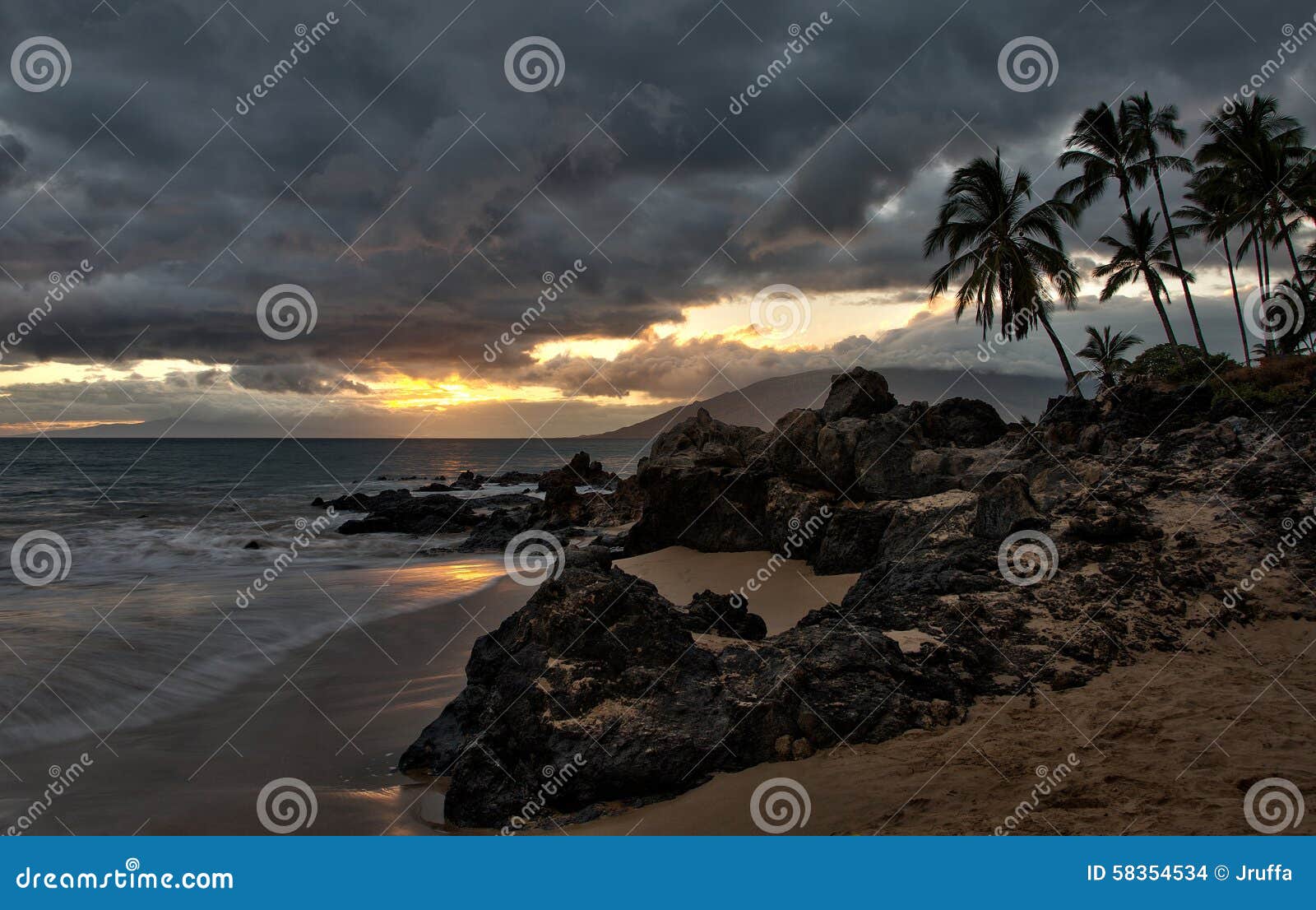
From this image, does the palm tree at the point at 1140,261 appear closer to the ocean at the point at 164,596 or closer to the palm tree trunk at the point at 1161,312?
the palm tree trunk at the point at 1161,312

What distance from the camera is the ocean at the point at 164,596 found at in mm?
9208

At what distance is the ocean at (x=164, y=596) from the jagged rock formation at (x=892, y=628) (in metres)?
5.74

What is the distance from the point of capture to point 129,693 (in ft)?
30.5

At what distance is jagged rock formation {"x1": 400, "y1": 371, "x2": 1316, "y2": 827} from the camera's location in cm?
524

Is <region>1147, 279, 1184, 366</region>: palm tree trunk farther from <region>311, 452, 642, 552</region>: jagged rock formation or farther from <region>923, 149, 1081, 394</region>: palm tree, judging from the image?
<region>311, 452, 642, 552</region>: jagged rock formation

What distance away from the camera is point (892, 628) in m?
7.08

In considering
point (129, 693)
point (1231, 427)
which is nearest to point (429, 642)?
point (129, 693)

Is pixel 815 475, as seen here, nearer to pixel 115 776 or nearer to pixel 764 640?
pixel 764 640

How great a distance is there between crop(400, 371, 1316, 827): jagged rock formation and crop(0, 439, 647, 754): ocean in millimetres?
5743

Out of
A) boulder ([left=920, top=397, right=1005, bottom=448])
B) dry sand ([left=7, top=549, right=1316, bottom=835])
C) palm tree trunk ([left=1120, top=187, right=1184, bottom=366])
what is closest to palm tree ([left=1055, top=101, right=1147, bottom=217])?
palm tree trunk ([left=1120, top=187, right=1184, bottom=366])

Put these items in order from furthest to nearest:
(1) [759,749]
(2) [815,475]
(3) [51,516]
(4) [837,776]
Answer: (3) [51,516], (2) [815,475], (1) [759,749], (4) [837,776]

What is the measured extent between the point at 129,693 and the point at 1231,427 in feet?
54.6

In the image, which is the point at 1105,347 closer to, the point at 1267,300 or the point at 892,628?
the point at 1267,300

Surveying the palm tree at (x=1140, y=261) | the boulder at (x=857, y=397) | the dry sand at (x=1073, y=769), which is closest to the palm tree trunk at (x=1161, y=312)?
the palm tree at (x=1140, y=261)
